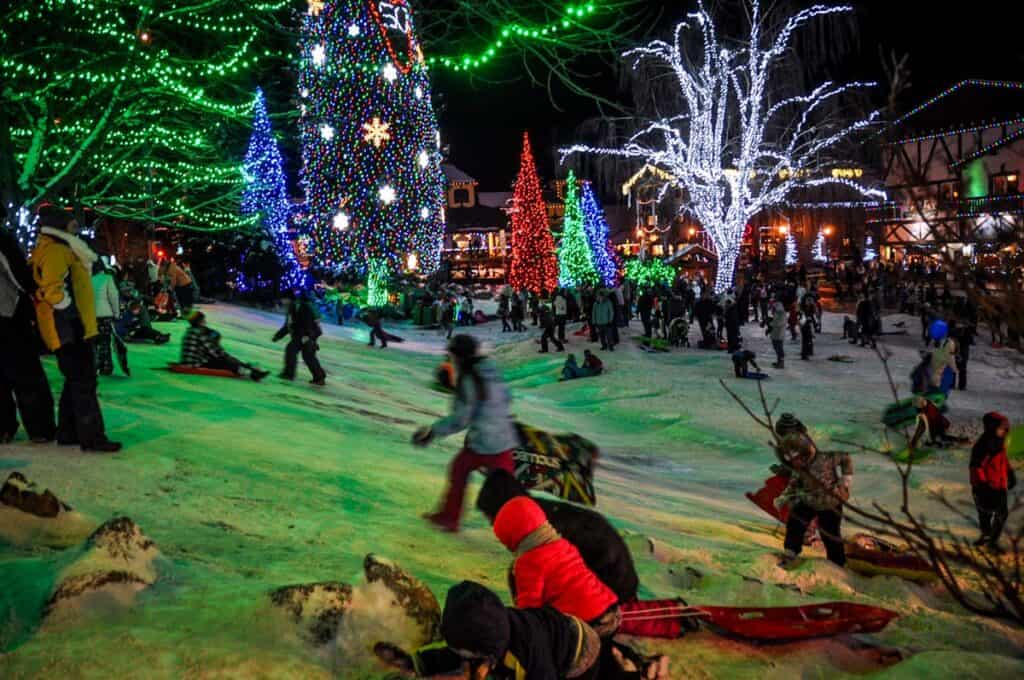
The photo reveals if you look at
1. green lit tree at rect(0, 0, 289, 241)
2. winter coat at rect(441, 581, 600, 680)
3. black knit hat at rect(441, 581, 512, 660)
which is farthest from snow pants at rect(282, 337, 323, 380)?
black knit hat at rect(441, 581, 512, 660)

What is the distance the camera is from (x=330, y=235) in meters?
32.9

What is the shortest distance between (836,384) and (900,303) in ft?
54.9

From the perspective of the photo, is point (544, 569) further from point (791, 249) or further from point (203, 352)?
point (791, 249)

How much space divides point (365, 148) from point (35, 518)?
28793mm

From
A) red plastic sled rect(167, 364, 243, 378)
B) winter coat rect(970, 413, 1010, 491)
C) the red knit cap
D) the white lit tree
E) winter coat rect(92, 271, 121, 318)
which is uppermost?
the white lit tree

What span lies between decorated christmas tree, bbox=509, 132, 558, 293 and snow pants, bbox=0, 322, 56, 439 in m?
38.6

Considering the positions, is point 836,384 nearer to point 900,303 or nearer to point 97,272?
point 97,272

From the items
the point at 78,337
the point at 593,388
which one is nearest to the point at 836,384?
the point at 593,388

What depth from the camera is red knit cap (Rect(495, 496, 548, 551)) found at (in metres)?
3.69

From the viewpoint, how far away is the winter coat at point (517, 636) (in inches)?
124

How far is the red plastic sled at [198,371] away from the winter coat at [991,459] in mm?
9617

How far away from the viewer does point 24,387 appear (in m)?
6.78

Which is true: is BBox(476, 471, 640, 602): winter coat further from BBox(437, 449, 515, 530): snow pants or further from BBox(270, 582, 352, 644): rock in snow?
BBox(437, 449, 515, 530): snow pants

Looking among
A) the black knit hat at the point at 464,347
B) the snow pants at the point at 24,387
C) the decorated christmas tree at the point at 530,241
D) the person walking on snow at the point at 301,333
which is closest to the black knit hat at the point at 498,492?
the black knit hat at the point at 464,347
